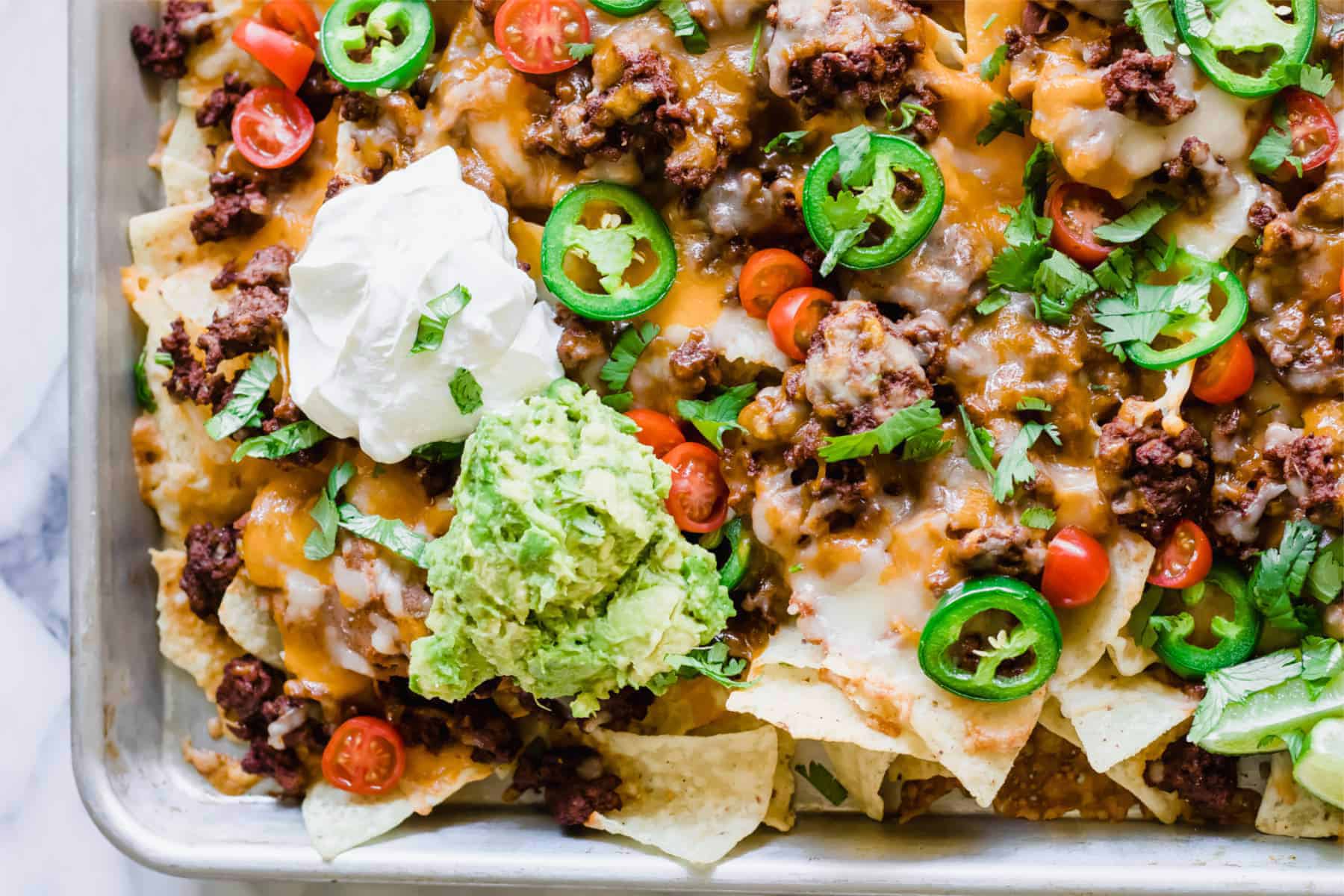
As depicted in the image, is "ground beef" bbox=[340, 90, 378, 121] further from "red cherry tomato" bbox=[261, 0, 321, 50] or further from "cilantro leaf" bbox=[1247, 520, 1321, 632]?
"cilantro leaf" bbox=[1247, 520, 1321, 632]

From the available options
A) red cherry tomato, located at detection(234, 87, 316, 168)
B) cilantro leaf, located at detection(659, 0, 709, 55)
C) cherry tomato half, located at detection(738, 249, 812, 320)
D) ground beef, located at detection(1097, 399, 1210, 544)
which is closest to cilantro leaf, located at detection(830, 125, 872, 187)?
cherry tomato half, located at detection(738, 249, 812, 320)

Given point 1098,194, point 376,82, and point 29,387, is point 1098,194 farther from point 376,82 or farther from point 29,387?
point 29,387

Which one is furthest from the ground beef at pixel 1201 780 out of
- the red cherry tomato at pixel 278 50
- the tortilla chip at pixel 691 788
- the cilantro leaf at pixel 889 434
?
the red cherry tomato at pixel 278 50

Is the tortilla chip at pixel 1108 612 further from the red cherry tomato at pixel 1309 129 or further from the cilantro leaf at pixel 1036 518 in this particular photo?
the red cherry tomato at pixel 1309 129

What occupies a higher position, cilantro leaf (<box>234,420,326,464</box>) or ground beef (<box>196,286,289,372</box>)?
ground beef (<box>196,286,289,372</box>)

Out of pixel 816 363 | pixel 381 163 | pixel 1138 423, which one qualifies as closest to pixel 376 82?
pixel 381 163
